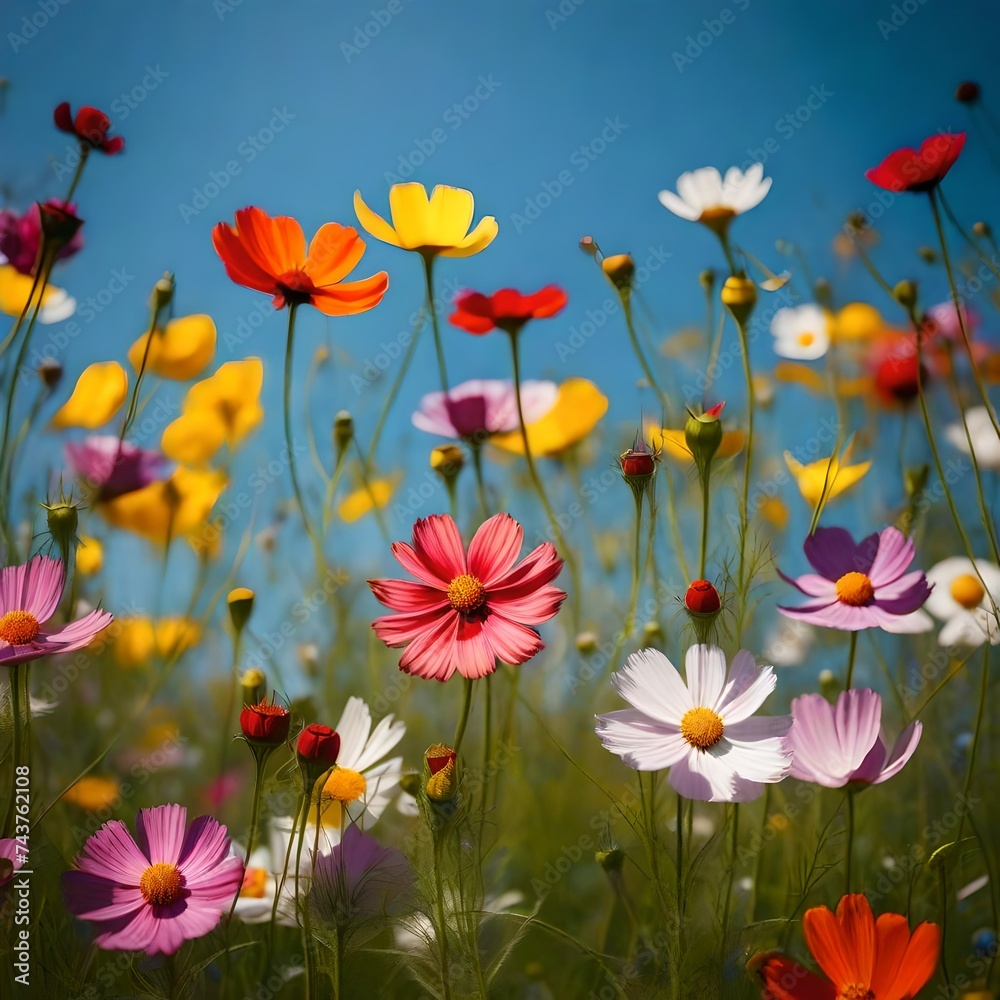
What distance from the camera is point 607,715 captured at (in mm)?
543

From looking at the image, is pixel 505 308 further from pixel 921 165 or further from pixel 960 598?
pixel 960 598

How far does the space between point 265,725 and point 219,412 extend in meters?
0.51

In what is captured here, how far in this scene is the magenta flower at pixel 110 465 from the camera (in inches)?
35.7

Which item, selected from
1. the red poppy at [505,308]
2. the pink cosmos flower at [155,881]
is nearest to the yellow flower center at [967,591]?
the red poppy at [505,308]

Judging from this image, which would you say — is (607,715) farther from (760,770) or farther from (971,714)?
(971,714)

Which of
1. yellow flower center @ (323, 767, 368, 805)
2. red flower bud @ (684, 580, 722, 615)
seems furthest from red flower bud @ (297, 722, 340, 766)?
red flower bud @ (684, 580, 722, 615)

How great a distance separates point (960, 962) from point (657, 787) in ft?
0.93

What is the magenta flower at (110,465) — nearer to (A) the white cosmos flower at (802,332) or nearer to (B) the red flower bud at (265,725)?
(B) the red flower bud at (265,725)

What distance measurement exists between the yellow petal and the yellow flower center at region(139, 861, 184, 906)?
47 centimetres

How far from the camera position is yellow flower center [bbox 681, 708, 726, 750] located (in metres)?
0.54

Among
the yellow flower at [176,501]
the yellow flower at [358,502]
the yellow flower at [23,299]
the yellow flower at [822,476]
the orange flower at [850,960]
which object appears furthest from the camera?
the yellow flower at [358,502]

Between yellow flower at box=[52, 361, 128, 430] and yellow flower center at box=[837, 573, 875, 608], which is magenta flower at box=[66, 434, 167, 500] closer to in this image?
yellow flower at box=[52, 361, 128, 430]

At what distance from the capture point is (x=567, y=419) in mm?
917

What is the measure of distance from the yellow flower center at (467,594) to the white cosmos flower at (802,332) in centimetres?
49
